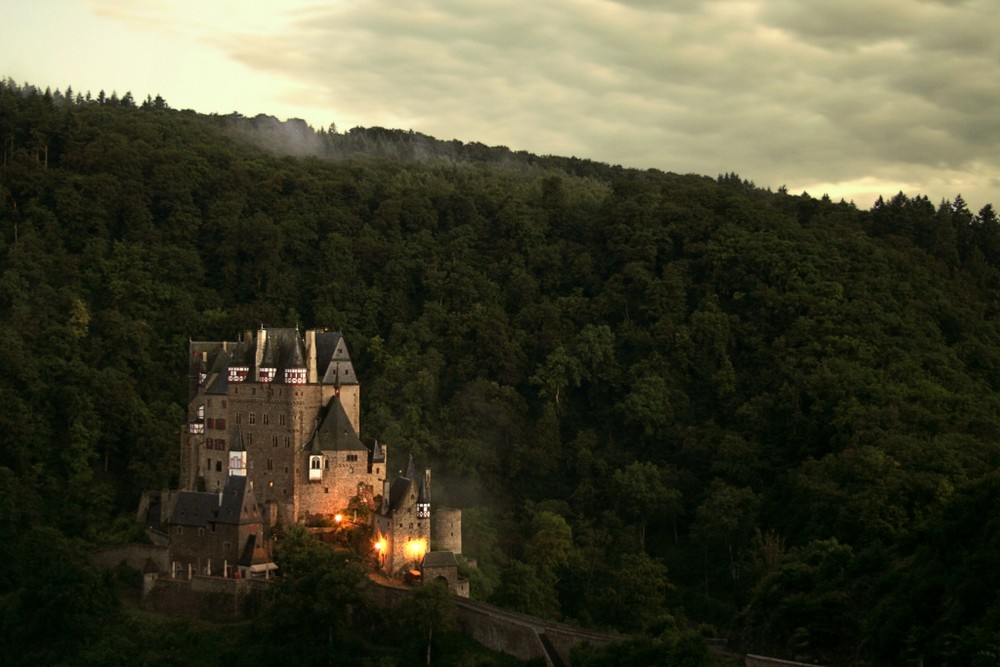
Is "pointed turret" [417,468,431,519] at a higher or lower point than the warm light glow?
higher

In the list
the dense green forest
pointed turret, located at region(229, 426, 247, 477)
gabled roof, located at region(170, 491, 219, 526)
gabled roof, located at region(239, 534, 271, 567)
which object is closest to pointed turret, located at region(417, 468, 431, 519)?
the dense green forest

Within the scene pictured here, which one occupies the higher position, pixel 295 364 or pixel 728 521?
pixel 295 364

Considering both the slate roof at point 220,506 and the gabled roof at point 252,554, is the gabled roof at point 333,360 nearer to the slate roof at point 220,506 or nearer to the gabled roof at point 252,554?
the slate roof at point 220,506

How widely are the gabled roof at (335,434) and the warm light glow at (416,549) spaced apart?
553cm

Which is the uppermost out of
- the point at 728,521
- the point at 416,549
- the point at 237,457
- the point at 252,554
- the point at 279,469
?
the point at 237,457

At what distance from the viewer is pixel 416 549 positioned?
5769 centimetres

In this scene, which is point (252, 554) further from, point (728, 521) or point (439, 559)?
point (728, 521)

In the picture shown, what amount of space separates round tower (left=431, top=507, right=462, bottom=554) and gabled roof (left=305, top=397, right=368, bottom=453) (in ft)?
13.4

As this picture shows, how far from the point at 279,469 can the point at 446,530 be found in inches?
282

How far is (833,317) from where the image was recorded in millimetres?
79062

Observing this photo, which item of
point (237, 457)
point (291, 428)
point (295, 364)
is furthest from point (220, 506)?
point (295, 364)

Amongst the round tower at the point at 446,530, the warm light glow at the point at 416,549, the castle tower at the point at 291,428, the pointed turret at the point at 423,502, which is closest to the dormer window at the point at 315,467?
the castle tower at the point at 291,428

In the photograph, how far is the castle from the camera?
57781 millimetres

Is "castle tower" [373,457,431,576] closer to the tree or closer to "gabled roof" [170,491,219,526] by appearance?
"gabled roof" [170,491,219,526]
